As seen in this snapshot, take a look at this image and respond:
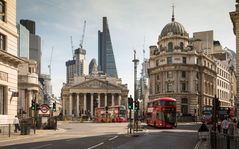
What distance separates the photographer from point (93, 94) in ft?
527

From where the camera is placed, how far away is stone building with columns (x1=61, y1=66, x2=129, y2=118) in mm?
159875

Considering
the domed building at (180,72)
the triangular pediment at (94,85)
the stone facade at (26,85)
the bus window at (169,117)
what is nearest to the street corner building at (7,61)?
the bus window at (169,117)

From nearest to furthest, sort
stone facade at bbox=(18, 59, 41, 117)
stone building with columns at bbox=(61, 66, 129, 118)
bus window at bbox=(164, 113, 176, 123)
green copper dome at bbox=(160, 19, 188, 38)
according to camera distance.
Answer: bus window at bbox=(164, 113, 176, 123) < stone facade at bbox=(18, 59, 41, 117) < green copper dome at bbox=(160, 19, 188, 38) < stone building with columns at bbox=(61, 66, 129, 118)

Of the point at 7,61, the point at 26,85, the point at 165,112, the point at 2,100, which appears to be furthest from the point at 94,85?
the point at 2,100

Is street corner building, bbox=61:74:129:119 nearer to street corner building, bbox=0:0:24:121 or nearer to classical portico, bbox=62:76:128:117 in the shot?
classical portico, bbox=62:76:128:117

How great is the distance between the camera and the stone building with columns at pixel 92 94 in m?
160

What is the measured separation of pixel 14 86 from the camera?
1709 inches

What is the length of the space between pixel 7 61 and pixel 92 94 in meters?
119

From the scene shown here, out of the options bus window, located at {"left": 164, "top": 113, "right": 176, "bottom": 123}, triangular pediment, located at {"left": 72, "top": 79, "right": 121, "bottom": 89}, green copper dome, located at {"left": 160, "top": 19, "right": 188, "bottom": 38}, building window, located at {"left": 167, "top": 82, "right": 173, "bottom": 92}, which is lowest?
bus window, located at {"left": 164, "top": 113, "right": 176, "bottom": 123}

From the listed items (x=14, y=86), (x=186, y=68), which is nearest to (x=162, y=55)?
(x=186, y=68)

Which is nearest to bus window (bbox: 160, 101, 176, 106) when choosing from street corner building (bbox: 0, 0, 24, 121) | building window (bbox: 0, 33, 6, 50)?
street corner building (bbox: 0, 0, 24, 121)

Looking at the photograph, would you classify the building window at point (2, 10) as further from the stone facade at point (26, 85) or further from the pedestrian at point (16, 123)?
the stone facade at point (26, 85)

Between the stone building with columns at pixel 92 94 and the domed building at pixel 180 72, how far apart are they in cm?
4574

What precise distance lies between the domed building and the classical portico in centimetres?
4569
